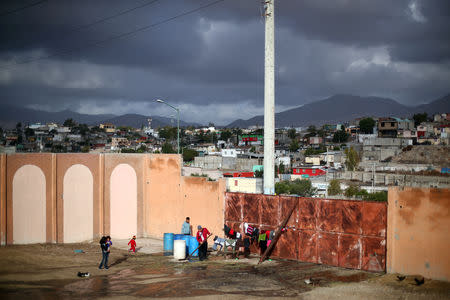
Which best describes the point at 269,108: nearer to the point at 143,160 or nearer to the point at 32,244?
the point at 143,160

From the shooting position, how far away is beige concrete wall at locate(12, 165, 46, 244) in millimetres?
21188

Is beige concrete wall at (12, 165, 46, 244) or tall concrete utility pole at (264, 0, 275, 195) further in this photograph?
tall concrete utility pole at (264, 0, 275, 195)

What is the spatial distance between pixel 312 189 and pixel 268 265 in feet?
174

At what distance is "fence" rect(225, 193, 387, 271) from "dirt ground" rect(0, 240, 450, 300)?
50 cm

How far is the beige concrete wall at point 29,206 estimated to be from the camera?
21188 mm

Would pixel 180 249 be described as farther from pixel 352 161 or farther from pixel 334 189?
pixel 352 161

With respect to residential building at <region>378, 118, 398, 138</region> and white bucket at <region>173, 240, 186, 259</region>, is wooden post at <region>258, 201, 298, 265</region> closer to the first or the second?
white bucket at <region>173, 240, 186, 259</region>

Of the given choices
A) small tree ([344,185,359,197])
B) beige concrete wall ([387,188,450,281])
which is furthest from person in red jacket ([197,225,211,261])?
small tree ([344,185,359,197])

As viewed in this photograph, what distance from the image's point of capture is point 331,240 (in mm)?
16141

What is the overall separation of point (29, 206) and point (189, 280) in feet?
37.7

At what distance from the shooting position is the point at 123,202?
77.9 feet

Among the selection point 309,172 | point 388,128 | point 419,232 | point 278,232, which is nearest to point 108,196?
point 278,232

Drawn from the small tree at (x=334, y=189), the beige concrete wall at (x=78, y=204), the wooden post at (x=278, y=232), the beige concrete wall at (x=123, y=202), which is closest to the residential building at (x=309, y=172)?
the small tree at (x=334, y=189)

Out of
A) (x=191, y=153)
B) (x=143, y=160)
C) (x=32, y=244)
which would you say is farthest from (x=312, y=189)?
(x=191, y=153)
